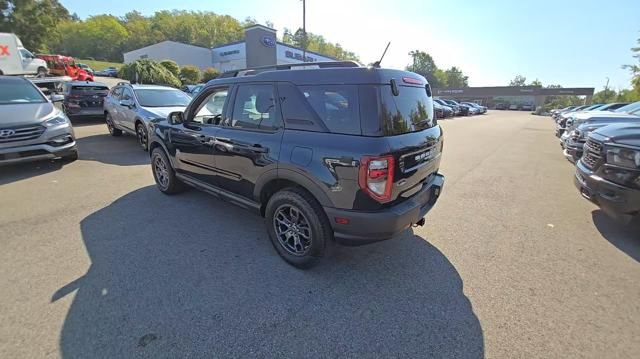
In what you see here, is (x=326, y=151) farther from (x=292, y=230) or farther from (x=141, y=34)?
(x=141, y=34)

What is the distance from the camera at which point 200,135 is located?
3828 mm

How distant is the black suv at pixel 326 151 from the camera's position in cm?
245

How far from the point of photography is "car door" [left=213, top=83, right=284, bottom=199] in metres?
2.97

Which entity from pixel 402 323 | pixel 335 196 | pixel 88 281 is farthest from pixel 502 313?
pixel 88 281

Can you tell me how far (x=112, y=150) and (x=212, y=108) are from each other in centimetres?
532

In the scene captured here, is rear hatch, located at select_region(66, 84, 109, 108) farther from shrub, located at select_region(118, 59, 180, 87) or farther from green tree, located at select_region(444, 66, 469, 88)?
green tree, located at select_region(444, 66, 469, 88)

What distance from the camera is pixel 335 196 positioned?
255cm

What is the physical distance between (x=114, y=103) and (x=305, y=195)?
886 centimetres

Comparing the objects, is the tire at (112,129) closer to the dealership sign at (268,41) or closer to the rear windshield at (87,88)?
the rear windshield at (87,88)

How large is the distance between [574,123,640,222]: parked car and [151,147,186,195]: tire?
5.72 m

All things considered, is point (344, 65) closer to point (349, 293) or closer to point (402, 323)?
point (349, 293)

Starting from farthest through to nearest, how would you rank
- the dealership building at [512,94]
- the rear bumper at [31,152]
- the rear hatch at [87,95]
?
the dealership building at [512,94]
the rear hatch at [87,95]
the rear bumper at [31,152]

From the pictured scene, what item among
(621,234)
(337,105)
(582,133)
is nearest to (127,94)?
(337,105)

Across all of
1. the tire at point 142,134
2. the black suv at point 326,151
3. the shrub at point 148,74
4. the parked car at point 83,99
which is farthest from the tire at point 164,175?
the shrub at point 148,74
